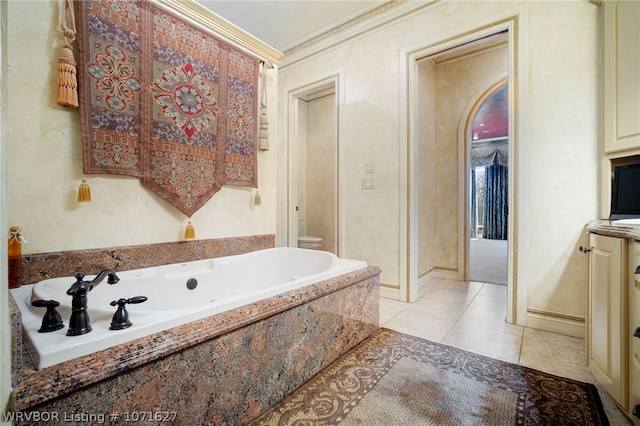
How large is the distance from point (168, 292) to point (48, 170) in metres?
0.84

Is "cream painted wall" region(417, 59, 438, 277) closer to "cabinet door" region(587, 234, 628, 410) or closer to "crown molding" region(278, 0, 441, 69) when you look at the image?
"crown molding" region(278, 0, 441, 69)

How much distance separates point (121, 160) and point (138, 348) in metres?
1.14

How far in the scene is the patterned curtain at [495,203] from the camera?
8117 mm

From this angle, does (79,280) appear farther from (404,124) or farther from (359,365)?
(404,124)

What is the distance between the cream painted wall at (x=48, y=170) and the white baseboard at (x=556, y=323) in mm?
2722

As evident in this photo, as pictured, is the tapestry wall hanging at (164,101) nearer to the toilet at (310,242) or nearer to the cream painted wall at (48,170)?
the cream painted wall at (48,170)

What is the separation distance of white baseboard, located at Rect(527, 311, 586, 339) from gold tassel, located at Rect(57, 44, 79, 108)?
3142mm

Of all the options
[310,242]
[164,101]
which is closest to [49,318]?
[164,101]

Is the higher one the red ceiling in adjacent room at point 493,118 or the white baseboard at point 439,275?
the red ceiling in adjacent room at point 493,118

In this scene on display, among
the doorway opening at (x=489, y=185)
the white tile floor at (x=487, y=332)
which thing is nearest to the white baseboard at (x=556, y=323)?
the white tile floor at (x=487, y=332)

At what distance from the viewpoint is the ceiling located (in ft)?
8.79

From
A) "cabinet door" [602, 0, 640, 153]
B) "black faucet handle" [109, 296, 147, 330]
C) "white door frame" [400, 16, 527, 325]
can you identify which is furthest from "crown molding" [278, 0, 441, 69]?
"black faucet handle" [109, 296, 147, 330]

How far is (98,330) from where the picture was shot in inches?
33.4

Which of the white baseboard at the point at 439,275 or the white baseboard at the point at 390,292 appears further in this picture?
the white baseboard at the point at 439,275
